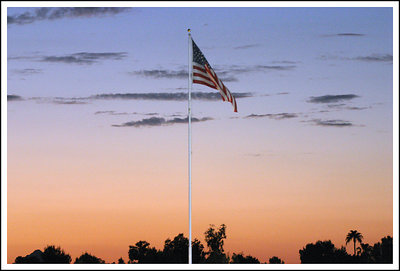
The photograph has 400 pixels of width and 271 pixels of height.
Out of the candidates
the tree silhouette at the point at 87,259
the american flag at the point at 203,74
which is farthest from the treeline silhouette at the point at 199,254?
the american flag at the point at 203,74

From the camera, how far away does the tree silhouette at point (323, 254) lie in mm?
108525

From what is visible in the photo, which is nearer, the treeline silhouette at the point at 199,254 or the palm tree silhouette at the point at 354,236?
the treeline silhouette at the point at 199,254

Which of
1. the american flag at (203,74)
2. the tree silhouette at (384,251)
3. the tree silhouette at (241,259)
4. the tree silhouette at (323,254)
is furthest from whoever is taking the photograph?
the tree silhouette at (323,254)

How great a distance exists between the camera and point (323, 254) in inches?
4461

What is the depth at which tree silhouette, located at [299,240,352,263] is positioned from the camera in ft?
356

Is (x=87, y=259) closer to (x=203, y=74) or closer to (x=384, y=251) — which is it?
(x=384, y=251)

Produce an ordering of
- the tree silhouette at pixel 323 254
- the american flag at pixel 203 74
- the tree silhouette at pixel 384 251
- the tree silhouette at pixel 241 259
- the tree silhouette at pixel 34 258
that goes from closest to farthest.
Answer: the american flag at pixel 203 74
the tree silhouette at pixel 34 258
the tree silhouette at pixel 384 251
the tree silhouette at pixel 241 259
the tree silhouette at pixel 323 254

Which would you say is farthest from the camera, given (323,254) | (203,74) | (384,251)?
(323,254)

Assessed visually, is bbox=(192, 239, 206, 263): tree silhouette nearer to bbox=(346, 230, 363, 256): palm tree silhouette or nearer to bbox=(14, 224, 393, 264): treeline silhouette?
bbox=(14, 224, 393, 264): treeline silhouette

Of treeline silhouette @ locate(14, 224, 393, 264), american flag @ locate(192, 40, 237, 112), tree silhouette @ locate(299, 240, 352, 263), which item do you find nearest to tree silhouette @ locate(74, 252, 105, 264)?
treeline silhouette @ locate(14, 224, 393, 264)

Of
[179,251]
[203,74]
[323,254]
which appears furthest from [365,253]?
[203,74]

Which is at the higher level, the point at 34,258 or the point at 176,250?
the point at 176,250

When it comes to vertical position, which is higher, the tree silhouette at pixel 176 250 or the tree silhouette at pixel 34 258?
the tree silhouette at pixel 176 250

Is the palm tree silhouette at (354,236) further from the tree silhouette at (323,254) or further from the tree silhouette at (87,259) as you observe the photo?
the tree silhouette at (87,259)
